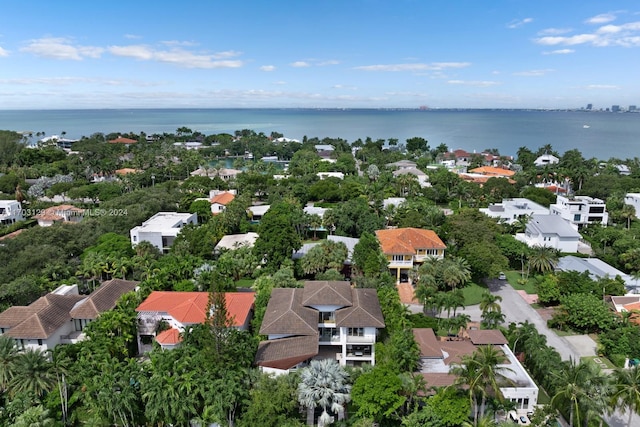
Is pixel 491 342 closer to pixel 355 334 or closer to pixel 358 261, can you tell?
pixel 355 334

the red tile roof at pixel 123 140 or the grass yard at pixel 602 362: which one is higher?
the red tile roof at pixel 123 140

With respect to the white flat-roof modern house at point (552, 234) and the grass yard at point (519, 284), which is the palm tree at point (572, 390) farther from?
the white flat-roof modern house at point (552, 234)

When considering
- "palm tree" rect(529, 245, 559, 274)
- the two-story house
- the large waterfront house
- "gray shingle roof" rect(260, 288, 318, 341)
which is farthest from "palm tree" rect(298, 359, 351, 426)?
the two-story house

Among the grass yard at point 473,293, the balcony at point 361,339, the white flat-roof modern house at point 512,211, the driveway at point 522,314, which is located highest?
the white flat-roof modern house at point 512,211

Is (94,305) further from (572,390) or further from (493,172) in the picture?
(493,172)

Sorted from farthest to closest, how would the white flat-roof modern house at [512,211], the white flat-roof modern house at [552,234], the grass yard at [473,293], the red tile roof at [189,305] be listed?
the white flat-roof modern house at [512,211], the white flat-roof modern house at [552,234], the grass yard at [473,293], the red tile roof at [189,305]

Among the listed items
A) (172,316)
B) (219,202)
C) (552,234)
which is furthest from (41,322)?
(552,234)

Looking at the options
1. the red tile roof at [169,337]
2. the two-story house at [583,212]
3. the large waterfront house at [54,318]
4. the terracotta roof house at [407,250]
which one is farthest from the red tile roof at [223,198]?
the two-story house at [583,212]
